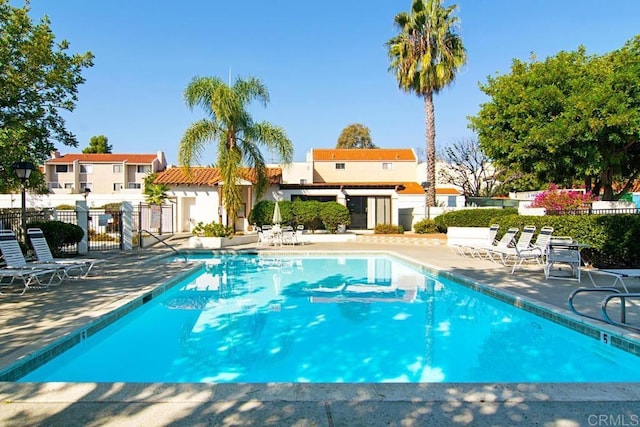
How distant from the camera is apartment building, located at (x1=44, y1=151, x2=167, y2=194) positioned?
4894 cm

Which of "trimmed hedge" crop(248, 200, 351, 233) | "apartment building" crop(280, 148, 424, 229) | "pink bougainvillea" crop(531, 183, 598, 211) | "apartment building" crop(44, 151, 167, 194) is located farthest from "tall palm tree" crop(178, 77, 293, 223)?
"apartment building" crop(44, 151, 167, 194)

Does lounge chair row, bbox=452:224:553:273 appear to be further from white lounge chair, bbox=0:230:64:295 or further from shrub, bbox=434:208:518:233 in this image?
white lounge chair, bbox=0:230:64:295

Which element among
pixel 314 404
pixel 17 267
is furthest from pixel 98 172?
pixel 314 404

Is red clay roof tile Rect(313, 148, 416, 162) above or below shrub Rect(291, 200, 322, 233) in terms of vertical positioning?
above

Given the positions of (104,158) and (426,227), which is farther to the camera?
(104,158)

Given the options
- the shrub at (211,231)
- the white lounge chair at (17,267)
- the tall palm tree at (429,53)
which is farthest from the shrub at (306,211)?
the white lounge chair at (17,267)

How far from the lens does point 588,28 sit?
1418 centimetres

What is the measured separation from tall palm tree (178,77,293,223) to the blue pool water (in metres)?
11.2

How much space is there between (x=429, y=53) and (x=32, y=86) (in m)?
18.8

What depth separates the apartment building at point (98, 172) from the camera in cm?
4894

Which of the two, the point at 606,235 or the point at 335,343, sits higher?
the point at 606,235

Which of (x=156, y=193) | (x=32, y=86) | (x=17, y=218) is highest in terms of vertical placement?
(x=32, y=86)

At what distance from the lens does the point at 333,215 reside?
23797 millimetres

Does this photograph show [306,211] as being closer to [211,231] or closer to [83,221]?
[211,231]
